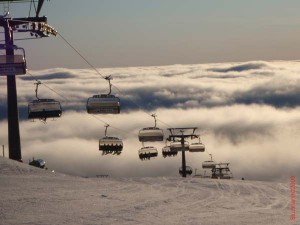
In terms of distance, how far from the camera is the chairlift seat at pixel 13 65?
2918 cm

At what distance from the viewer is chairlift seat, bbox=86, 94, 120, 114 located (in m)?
31.6

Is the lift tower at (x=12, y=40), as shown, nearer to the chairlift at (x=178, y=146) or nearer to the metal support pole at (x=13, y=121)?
the metal support pole at (x=13, y=121)

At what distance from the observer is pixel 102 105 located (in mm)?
31719

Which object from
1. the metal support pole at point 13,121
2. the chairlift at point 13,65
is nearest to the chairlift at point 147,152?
the metal support pole at point 13,121

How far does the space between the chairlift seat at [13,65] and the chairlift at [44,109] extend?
12.6 feet

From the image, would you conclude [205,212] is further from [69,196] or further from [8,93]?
[8,93]

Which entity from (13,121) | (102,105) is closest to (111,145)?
(13,121)

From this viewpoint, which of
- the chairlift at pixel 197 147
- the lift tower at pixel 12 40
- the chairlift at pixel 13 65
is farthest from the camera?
the chairlift at pixel 197 147

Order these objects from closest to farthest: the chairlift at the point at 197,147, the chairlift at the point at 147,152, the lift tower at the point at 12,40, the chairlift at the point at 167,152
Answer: the lift tower at the point at 12,40
the chairlift at the point at 147,152
the chairlift at the point at 167,152
the chairlift at the point at 197,147

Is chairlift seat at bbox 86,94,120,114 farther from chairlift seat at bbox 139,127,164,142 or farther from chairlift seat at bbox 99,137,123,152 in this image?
chairlift seat at bbox 139,127,164,142

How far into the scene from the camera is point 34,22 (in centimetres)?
4169

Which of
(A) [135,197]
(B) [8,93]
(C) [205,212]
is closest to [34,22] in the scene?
(B) [8,93]

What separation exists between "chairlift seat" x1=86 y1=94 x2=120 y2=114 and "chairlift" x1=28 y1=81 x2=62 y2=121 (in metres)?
2.63

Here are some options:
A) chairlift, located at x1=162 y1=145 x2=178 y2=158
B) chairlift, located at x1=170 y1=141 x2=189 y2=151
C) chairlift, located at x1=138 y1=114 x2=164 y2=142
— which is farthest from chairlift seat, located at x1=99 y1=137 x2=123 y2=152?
chairlift, located at x1=170 y1=141 x2=189 y2=151
